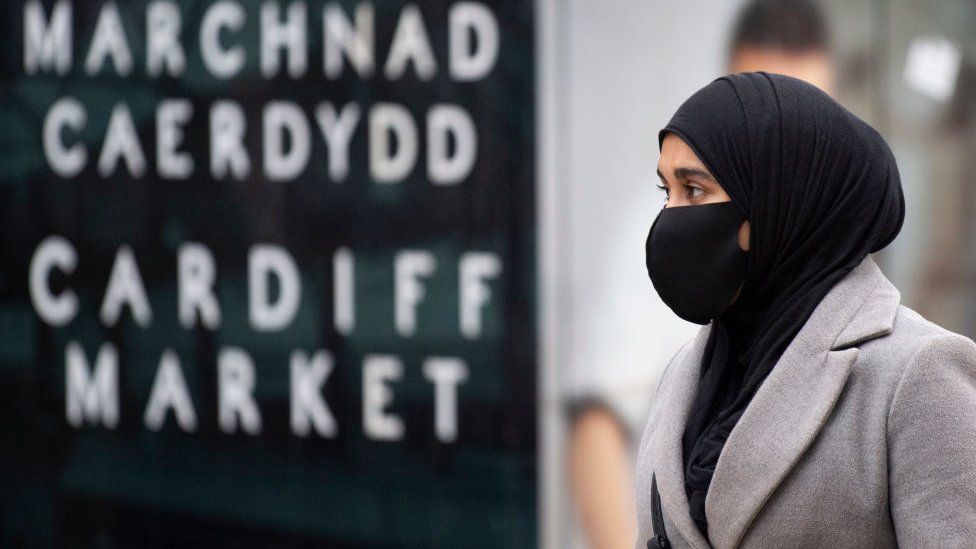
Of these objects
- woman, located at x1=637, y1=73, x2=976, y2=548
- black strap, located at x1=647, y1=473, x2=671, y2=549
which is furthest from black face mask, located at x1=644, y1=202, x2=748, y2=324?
black strap, located at x1=647, y1=473, x2=671, y2=549

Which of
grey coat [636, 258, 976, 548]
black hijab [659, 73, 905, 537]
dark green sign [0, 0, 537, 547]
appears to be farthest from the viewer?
dark green sign [0, 0, 537, 547]

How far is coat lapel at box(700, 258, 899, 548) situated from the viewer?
1740 mm

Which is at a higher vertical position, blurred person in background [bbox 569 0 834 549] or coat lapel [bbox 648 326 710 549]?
coat lapel [bbox 648 326 710 549]

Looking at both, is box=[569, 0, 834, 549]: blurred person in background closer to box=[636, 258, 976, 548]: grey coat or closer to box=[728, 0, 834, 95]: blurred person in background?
box=[728, 0, 834, 95]: blurred person in background

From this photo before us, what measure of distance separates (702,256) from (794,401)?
24 centimetres

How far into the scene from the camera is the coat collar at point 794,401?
174 centimetres

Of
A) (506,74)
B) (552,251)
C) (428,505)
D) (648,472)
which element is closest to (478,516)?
(428,505)

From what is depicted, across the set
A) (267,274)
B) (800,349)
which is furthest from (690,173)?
(267,274)

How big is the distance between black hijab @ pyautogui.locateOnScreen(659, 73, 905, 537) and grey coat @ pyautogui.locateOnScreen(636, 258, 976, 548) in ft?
0.11

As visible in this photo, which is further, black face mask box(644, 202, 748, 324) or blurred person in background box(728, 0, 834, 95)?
blurred person in background box(728, 0, 834, 95)

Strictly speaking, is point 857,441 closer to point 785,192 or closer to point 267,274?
point 785,192

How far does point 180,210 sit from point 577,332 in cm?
194

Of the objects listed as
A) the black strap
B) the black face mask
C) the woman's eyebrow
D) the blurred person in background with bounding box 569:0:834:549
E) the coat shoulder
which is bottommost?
the blurred person in background with bounding box 569:0:834:549

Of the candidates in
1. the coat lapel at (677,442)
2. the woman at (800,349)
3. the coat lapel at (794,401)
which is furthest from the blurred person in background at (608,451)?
the coat lapel at (794,401)
